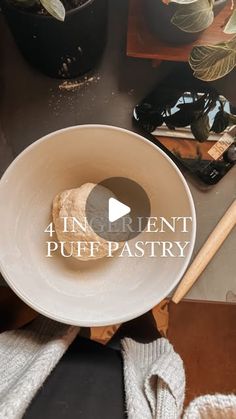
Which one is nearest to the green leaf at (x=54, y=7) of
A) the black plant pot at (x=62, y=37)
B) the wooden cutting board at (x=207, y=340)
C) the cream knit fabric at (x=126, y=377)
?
the black plant pot at (x=62, y=37)

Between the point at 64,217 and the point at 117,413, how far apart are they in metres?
0.30

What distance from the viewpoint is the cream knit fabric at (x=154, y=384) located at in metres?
0.67

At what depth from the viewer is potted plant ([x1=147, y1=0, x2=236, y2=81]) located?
1.89 ft

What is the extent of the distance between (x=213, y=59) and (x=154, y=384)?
1.55 feet

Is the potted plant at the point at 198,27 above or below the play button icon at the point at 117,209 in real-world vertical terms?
above

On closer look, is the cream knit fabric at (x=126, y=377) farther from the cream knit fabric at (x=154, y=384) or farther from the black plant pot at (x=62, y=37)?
the black plant pot at (x=62, y=37)

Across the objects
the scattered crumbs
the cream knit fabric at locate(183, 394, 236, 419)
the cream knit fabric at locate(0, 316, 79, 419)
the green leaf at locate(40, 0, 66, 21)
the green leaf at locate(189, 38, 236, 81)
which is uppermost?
the green leaf at locate(40, 0, 66, 21)

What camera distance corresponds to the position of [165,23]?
677 millimetres

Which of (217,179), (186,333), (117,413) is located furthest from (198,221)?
(186,333)

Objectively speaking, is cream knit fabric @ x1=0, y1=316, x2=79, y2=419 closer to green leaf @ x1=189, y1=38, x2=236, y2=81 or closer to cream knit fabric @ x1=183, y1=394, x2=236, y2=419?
A: cream knit fabric @ x1=183, y1=394, x2=236, y2=419

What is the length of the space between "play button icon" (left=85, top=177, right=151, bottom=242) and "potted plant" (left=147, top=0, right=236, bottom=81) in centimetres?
21

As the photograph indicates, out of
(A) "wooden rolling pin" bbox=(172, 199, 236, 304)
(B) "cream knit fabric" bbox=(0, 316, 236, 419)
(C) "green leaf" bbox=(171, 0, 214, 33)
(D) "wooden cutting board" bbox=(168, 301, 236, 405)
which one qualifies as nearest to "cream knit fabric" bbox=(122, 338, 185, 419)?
(B) "cream knit fabric" bbox=(0, 316, 236, 419)

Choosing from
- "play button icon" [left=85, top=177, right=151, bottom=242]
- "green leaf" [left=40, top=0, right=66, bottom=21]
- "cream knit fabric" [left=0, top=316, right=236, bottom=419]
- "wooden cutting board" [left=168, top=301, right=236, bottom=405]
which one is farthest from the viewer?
"wooden cutting board" [left=168, top=301, right=236, bottom=405]

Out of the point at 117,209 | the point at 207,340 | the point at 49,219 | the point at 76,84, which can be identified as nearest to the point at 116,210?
the point at 117,209
